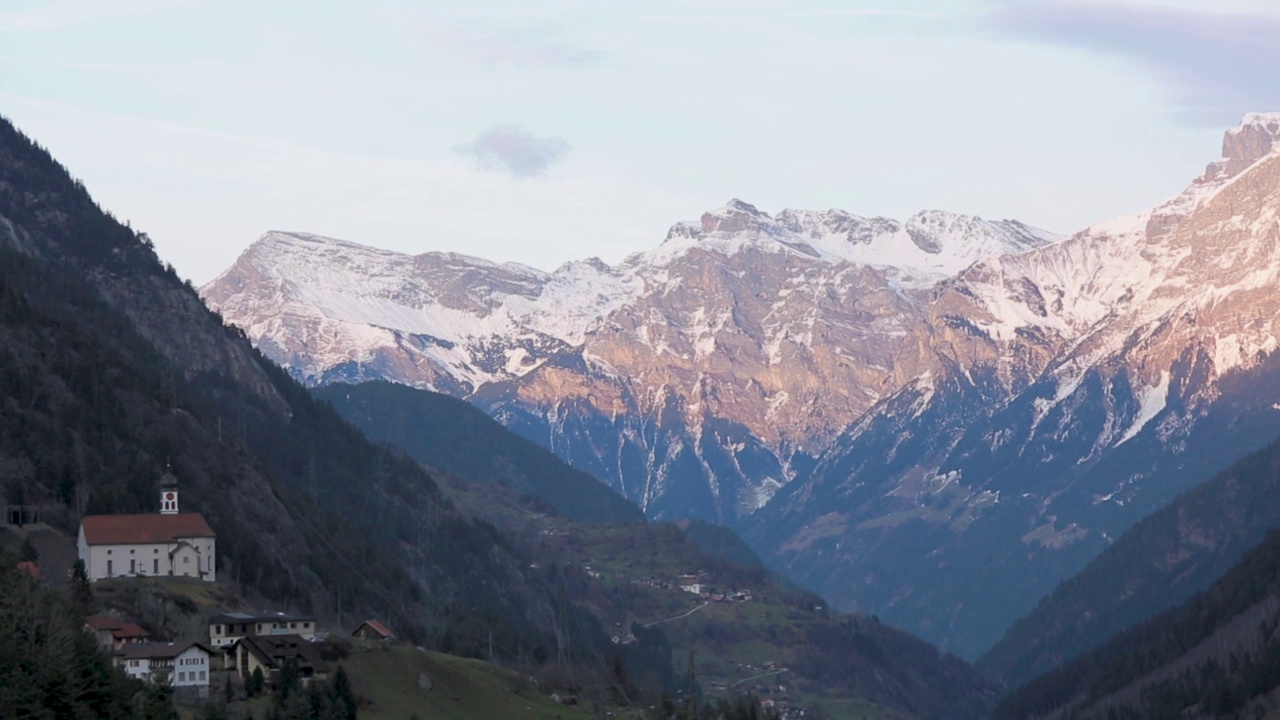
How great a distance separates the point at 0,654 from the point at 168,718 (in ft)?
44.9

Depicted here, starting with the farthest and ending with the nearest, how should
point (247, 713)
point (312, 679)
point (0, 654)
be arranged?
point (312, 679) < point (247, 713) < point (0, 654)

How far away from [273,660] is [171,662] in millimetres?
10467

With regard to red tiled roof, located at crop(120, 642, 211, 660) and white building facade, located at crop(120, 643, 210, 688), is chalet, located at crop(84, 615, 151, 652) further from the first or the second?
white building facade, located at crop(120, 643, 210, 688)

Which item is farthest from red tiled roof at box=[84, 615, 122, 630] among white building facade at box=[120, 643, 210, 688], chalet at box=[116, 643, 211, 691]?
white building facade at box=[120, 643, 210, 688]

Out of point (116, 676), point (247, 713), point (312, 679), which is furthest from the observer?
point (312, 679)

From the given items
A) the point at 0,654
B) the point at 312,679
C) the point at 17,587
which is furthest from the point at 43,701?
the point at 312,679

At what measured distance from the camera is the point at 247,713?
7057 inches

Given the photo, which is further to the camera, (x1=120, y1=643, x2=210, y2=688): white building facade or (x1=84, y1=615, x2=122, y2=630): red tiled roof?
(x1=84, y1=615, x2=122, y2=630): red tiled roof

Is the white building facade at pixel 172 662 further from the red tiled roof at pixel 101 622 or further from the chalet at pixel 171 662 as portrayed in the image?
the red tiled roof at pixel 101 622

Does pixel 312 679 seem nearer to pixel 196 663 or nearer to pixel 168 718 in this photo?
pixel 196 663

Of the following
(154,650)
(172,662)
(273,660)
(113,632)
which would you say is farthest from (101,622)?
(273,660)

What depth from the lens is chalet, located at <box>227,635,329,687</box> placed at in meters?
192

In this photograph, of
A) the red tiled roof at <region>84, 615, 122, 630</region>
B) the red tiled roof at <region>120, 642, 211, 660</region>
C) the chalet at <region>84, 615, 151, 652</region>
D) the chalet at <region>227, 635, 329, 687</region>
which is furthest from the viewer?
the chalet at <region>227, 635, 329, 687</region>

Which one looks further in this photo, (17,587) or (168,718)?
(17,587)
